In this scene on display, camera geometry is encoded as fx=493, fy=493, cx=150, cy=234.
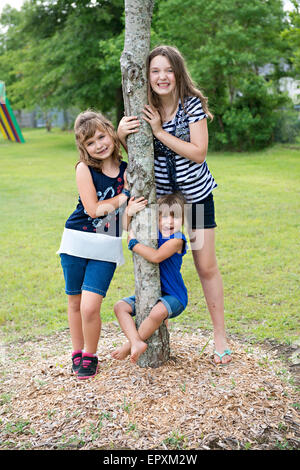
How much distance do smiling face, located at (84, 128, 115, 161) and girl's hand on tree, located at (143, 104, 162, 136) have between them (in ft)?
0.96

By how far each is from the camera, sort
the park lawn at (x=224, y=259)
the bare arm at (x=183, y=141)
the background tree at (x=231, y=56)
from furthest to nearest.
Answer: the background tree at (x=231, y=56) < the park lawn at (x=224, y=259) < the bare arm at (x=183, y=141)

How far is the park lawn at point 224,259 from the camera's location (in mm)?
4555

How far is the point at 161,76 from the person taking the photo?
288 centimetres

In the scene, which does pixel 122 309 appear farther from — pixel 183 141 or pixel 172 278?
pixel 183 141

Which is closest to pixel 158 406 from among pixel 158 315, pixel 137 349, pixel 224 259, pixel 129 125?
pixel 137 349

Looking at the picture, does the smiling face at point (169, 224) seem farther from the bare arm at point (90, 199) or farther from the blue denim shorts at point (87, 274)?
the blue denim shorts at point (87, 274)

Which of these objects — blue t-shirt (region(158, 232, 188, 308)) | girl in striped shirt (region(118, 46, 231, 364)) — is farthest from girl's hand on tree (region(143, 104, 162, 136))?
blue t-shirt (region(158, 232, 188, 308))

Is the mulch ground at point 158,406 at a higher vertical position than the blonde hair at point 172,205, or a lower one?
lower

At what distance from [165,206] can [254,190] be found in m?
7.88

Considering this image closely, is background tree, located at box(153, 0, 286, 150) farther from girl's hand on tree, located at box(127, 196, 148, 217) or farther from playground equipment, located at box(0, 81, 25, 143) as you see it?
girl's hand on tree, located at box(127, 196, 148, 217)

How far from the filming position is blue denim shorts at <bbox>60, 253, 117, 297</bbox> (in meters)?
3.03

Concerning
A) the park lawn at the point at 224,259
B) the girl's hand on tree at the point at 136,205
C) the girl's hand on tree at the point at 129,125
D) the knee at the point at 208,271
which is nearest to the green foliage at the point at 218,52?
the park lawn at the point at 224,259

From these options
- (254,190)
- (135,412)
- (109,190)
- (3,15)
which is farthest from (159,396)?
(3,15)

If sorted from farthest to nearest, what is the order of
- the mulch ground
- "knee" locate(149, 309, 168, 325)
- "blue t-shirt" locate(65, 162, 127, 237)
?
1. "blue t-shirt" locate(65, 162, 127, 237)
2. "knee" locate(149, 309, 168, 325)
3. the mulch ground
